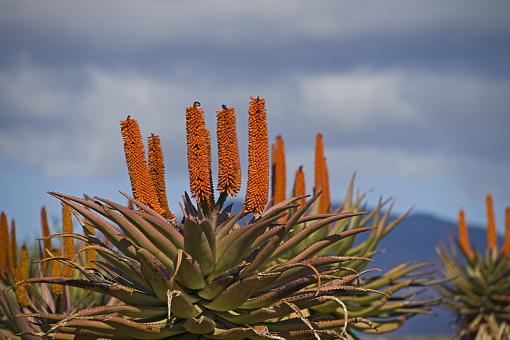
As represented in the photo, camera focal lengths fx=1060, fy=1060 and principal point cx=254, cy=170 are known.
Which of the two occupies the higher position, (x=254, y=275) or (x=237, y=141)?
(x=237, y=141)

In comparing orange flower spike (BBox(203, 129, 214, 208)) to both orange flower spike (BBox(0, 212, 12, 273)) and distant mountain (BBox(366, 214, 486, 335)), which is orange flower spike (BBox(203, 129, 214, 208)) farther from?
distant mountain (BBox(366, 214, 486, 335))

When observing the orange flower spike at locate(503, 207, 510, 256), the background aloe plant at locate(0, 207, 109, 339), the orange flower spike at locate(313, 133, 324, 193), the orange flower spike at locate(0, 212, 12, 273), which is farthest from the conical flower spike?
the orange flower spike at locate(503, 207, 510, 256)

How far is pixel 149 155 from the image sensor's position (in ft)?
18.4

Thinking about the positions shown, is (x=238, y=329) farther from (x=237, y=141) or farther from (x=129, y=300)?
(x=237, y=141)

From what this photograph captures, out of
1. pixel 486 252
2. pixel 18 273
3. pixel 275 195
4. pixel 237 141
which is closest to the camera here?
pixel 237 141

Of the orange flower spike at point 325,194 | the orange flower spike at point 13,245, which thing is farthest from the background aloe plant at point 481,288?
the orange flower spike at point 13,245

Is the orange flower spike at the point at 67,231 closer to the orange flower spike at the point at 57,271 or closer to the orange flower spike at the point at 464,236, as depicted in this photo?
the orange flower spike at the point at 57,271

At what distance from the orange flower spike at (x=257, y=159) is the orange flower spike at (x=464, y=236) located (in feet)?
35.4

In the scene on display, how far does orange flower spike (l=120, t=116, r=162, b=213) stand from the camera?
5410 mm

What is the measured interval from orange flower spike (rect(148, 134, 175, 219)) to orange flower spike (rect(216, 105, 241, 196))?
1.46 ft

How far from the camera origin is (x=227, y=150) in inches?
209

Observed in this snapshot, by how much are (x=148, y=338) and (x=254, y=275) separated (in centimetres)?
65

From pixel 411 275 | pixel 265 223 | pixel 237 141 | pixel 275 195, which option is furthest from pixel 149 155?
pixel 411 275

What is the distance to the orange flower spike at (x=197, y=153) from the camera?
525cm
